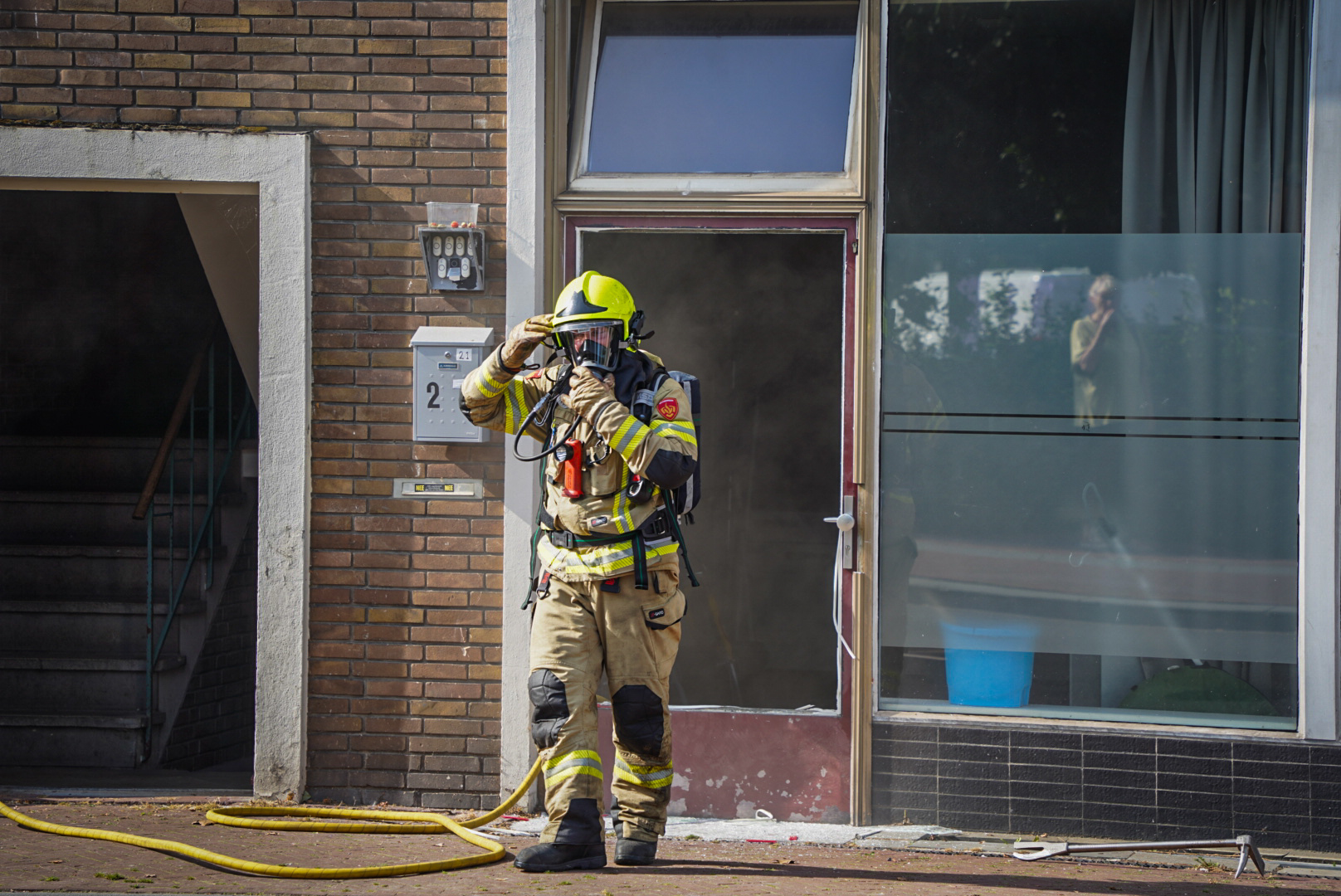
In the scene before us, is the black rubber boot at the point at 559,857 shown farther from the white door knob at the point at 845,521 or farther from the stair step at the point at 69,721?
the stair step at the point at 69,721

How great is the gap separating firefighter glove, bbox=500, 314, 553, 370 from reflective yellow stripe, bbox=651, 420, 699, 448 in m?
0.51

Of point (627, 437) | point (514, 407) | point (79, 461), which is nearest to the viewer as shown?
point (627, 437)

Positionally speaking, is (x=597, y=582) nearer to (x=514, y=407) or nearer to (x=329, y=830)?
(x=514, y=407)

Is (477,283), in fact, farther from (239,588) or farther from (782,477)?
(239,588)

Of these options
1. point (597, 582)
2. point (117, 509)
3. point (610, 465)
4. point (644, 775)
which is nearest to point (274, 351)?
point (610, 465)

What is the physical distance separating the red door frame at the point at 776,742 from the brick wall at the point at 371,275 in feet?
2.04

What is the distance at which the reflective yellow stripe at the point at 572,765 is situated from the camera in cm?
392

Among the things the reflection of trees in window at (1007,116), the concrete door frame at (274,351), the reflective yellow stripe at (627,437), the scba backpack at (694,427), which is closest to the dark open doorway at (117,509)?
the concrete door frame at (274,351)

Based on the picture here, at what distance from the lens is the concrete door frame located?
192 inches

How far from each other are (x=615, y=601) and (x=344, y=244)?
204 cm

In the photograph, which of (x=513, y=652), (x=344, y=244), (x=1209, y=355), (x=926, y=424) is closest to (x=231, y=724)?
(x=513, y=652)

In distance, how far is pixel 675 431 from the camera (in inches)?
154

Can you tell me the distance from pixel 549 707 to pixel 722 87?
9.11ft

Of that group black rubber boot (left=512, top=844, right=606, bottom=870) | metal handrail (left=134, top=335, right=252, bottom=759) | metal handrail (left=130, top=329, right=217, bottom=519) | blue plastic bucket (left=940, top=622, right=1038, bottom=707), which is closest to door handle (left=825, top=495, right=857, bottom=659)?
blue plastic bucket (left=940, top=622, right=1038, bottom=707)
